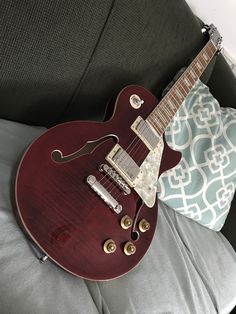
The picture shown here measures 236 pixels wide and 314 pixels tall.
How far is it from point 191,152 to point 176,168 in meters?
0.08

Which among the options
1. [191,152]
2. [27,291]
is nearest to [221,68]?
[191,152]

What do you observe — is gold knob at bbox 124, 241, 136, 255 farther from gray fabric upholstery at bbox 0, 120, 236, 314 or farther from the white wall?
the white wall

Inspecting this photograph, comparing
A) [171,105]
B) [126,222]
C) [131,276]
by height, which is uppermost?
[171,105]

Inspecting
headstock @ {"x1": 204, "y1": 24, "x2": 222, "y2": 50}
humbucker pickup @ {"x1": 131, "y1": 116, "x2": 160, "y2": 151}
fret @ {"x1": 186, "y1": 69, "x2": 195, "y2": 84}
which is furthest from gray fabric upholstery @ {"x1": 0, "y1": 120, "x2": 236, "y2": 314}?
headstock @ {"x1": 204, "y1": 24, "x2": 222, "y2": 50}

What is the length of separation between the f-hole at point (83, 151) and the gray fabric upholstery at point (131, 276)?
0.09 m

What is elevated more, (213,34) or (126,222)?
(213,34)

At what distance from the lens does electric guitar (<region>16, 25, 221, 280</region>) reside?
0.67 metres

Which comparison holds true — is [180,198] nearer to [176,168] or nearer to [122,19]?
[176,168]

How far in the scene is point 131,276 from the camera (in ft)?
2.71

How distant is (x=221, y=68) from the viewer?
1398 millimetres

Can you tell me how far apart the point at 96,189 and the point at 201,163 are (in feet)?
1.63

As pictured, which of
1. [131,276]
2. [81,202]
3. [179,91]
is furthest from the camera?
[179,91]

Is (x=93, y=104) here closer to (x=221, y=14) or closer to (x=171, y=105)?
(x=171, y=105)

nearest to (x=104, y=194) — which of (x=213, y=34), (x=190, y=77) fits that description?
(x=190, y=77)
